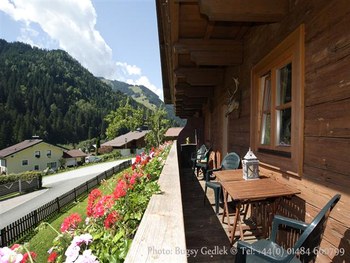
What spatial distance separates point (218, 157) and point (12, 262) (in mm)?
5775

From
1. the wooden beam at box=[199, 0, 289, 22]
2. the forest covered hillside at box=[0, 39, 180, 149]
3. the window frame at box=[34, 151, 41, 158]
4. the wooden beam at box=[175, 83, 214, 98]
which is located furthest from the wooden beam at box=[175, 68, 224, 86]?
the forest covered hillside at box=[0, 39, 180, 149]

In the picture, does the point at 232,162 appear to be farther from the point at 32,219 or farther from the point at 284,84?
the point at 32,219

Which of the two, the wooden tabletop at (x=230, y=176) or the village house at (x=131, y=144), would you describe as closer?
the wooden tabletop at (x=230, y=176)

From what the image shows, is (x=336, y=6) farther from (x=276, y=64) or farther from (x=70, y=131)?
(x=70, y=131)

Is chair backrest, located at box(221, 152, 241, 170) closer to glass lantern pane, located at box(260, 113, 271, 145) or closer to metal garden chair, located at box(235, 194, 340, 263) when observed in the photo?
glass lantern pane, located at box(260, 113, 271, 145)

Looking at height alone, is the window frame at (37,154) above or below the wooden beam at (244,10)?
below

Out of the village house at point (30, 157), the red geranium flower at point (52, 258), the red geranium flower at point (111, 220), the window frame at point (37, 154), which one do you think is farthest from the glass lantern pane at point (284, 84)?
the window frame at point (37, 154)

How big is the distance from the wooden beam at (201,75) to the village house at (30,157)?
1893 inches

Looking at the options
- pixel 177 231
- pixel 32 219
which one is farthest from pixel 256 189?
pixel 32 219

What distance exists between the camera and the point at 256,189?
90.0 inches

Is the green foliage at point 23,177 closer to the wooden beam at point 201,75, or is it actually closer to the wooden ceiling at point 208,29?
the wooden beam at point 201,75

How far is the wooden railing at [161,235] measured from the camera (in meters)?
0.90

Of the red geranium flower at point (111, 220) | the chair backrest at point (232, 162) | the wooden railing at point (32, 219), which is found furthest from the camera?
the wooden railing at point (32, 219)

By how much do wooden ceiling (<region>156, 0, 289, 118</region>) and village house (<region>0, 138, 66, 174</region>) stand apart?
47797 mm
